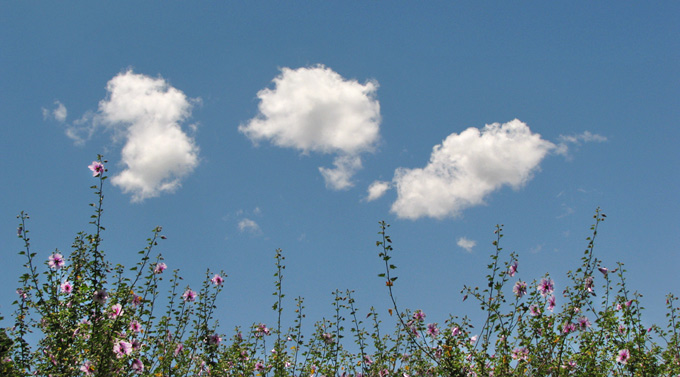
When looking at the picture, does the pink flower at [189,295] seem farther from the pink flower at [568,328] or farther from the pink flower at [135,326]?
the pink flower at [568,328]

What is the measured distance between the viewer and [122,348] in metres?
5.44

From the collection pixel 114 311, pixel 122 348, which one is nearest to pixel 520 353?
pixel 122 348

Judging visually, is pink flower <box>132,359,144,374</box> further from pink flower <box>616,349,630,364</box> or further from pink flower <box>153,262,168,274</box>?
pink flower <box>616,349,630,364</box>

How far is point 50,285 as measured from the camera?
21.0 feet

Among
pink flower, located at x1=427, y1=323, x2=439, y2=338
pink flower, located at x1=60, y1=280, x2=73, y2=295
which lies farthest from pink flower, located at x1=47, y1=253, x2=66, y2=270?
pink flower, located at x1=427, y1=323, x2=439, y2=338

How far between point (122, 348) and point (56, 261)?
209cm

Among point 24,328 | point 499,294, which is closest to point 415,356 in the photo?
point 499,294

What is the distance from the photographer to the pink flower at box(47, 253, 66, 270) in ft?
21.8

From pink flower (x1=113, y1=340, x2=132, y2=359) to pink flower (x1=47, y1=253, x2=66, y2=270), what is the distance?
1939 millimetres

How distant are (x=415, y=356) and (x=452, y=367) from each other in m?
1.19

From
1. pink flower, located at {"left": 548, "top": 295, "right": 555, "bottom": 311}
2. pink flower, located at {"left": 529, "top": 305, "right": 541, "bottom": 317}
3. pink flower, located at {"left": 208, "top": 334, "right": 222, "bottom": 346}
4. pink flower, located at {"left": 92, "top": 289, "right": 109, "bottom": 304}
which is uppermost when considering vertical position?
pink flower, located at {"left": 548, "top": 295, "right": 555, "bottom": 311}

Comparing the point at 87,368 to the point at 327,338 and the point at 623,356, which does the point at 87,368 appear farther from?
the point at 623,356

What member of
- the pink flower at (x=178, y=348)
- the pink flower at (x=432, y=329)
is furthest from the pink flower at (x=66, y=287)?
the pink flower at (x=432, y=329)

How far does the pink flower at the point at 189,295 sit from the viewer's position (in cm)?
784
